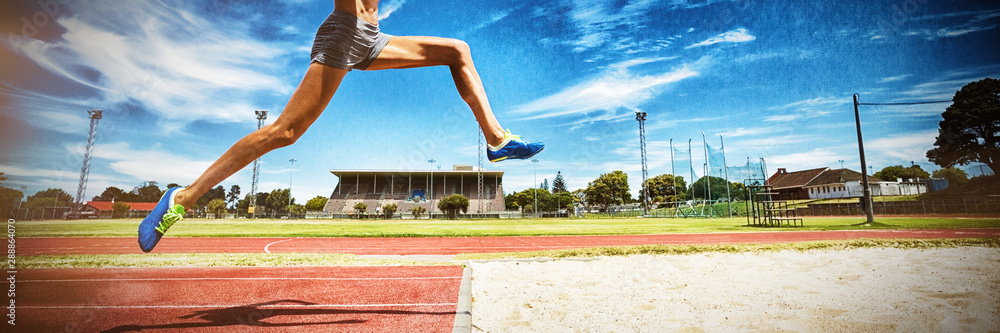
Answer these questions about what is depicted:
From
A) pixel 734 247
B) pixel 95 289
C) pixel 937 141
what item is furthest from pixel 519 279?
pixel 937 141

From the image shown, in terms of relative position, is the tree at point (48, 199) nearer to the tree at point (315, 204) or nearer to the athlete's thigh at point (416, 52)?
the athlete's thigh at point (416, 52)

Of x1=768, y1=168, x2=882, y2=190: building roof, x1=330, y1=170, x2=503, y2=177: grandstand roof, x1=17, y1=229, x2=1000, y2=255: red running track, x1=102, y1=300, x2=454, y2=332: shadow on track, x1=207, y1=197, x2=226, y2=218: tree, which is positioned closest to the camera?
x1=102, y1=300, x2=454, y2=332: shadow on track

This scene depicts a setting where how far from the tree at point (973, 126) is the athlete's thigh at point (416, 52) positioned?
34.9 ft

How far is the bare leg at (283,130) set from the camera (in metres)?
1.91

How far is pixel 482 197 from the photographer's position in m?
58.9

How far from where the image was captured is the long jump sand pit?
2.65 meters

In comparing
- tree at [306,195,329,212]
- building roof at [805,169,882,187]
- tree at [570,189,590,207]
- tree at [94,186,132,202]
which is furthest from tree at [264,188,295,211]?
building roof at [805,169,882,187]

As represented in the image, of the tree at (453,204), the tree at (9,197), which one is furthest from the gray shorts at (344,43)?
the tree at (453,204)

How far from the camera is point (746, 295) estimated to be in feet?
11.3

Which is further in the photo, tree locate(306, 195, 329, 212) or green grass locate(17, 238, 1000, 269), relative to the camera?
tree locate(306, 195, 329, 212)

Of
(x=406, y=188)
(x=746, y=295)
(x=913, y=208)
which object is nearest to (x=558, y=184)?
(x=406, y=188)

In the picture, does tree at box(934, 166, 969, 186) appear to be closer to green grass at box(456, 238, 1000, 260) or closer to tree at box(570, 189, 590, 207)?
green grass at box(456, 238, 1000, 260)

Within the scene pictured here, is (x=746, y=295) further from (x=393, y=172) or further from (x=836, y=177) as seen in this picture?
(x=393, y=172)

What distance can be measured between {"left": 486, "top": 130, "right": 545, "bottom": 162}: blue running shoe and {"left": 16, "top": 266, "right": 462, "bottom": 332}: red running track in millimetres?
1226
